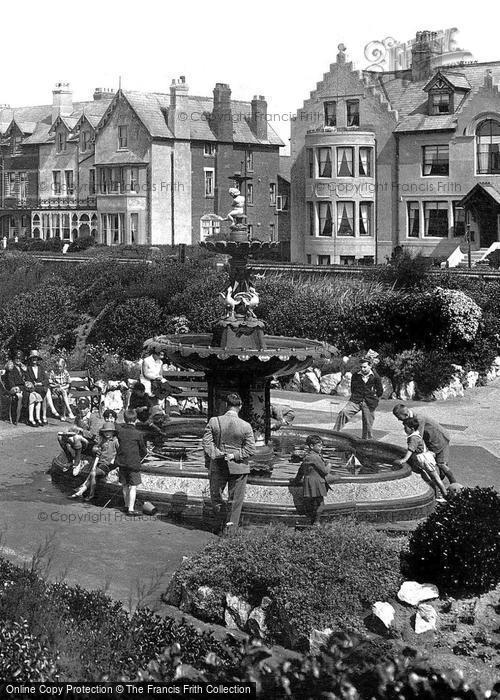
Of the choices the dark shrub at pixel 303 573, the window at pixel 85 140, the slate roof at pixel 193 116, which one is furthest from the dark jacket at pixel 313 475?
the window at pixel 85 140

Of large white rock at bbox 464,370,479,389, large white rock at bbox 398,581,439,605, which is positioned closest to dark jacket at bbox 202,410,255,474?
large white rock at bbox 398,581,439,605

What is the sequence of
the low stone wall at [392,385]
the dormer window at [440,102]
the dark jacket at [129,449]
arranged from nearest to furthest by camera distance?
the dark jacket at [129,449], the low stone wall at [392,385], the dormer window at [440,102]

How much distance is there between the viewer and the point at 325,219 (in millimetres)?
61594

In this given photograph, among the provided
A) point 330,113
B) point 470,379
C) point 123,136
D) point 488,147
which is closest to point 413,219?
point 488,147

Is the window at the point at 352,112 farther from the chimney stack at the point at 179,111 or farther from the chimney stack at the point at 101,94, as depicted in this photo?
the chimney stack at the point at 101,94

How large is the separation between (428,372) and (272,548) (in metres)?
17.3

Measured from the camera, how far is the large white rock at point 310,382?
31219 mm

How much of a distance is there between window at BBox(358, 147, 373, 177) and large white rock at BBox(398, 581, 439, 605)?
49.1 meters

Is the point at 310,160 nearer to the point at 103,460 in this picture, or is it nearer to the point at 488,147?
the point at 488,147

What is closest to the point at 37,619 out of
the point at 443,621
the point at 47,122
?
the point at 443,621

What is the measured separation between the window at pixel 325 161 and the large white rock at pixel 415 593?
1946 inches

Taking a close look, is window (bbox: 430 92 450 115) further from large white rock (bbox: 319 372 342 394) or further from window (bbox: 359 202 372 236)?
large white rock (bbox: 319 372 342 394)

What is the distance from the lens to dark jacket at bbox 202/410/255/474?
641 inches

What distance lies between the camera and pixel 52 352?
37.7 metres
